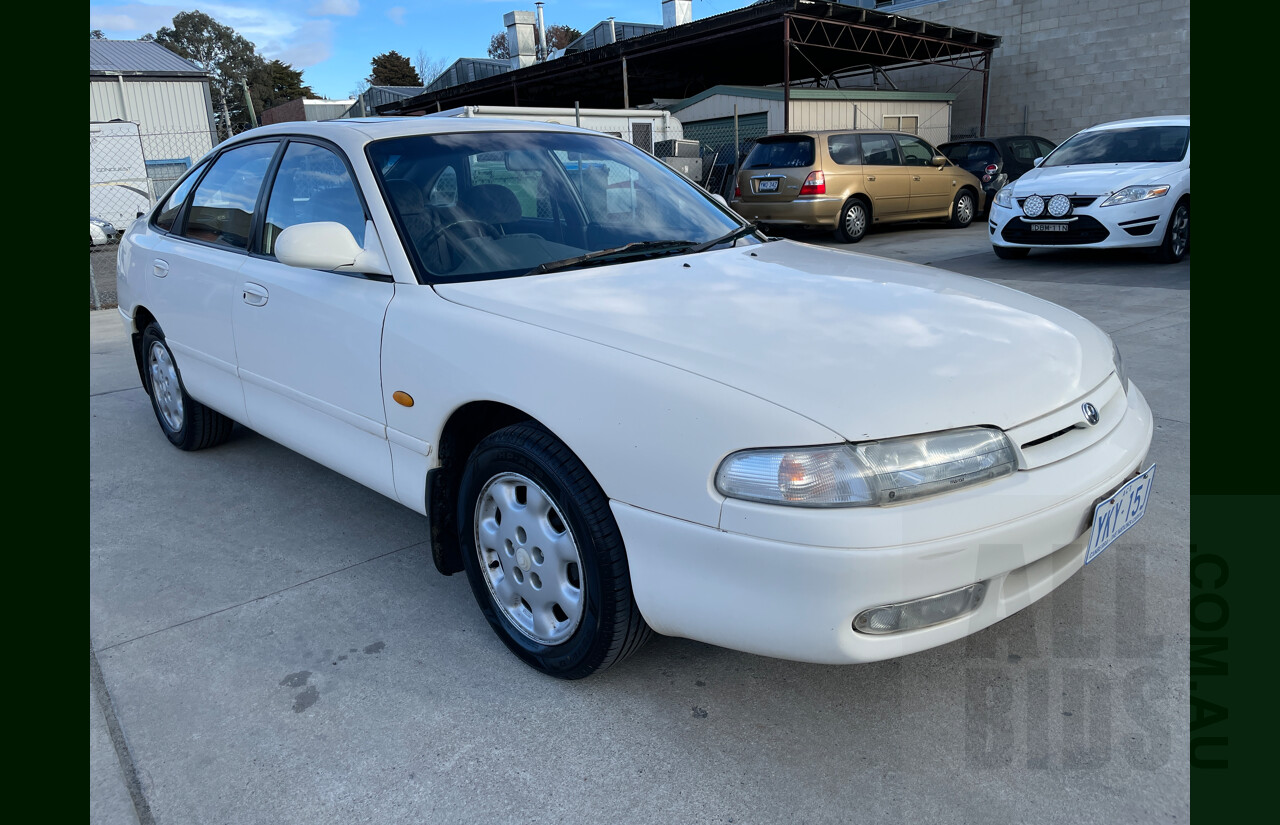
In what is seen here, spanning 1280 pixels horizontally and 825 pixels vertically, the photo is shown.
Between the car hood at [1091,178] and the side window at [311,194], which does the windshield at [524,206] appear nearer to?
the side window at [311,194]

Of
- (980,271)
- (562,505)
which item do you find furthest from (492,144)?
(980,271)

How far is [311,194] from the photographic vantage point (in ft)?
11.0

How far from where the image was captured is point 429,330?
2.62 metres

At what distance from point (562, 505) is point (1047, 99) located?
21008 mm

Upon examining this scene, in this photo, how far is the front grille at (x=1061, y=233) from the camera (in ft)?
29.0

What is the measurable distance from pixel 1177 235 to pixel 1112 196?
0.96m

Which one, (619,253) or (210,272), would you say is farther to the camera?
(210,272)

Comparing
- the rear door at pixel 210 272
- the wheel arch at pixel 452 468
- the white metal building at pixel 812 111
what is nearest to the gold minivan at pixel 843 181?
the white metal building at pixel 812 111

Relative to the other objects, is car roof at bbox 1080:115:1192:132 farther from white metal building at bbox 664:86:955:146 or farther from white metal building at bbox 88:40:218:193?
white metal building at bbox 88:40:218:193

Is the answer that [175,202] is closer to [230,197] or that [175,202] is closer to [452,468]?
[230,197]

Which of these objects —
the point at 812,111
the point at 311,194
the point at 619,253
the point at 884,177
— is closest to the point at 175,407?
the point at 311,194

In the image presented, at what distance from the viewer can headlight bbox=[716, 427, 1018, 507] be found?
1926 millimetres

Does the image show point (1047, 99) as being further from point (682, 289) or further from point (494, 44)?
point (494, 44)

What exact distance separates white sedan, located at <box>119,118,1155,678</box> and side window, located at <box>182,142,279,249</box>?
5 cm
